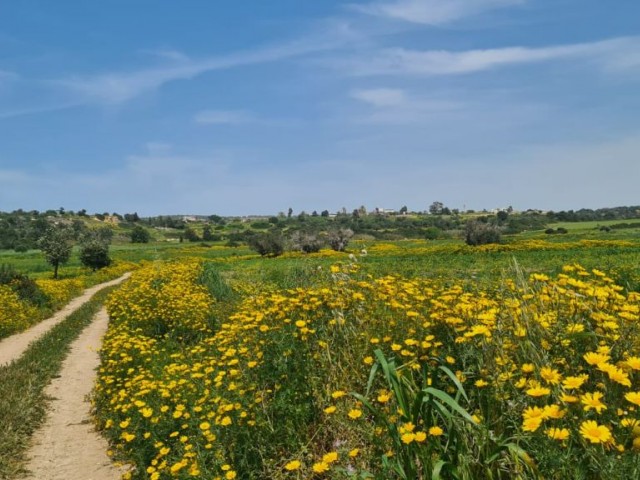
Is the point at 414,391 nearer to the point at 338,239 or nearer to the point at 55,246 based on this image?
the point at 55,246

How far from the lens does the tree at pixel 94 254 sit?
1543 inches

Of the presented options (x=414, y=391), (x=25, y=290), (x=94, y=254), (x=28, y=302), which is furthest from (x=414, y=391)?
(x=94, y=254)

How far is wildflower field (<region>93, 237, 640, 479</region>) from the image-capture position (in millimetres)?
2449

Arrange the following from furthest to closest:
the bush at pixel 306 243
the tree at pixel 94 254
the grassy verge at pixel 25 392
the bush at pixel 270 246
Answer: the bush at pixel 270 246 < the bush at pixel 306 243 < the tree at pixel 94 254 < the grassy verge at pixel 25 392

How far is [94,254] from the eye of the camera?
39.4 meters

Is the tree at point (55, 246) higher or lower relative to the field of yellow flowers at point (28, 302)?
higher

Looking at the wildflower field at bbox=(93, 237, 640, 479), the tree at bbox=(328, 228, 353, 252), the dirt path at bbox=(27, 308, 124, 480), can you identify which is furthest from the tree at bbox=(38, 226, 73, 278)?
the wildflower field at bbox=(93, 237, 640, 479)

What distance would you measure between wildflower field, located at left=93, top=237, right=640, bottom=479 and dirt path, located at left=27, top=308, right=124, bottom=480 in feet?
1.03

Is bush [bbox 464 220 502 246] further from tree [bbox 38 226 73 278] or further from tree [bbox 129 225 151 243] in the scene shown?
tree [bbox 129 225 151 243]

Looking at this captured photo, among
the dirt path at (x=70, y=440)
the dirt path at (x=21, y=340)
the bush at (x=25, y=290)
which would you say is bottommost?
the dirt path at (x=21, y=340)

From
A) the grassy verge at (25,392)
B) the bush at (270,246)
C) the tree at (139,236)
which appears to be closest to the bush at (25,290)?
the grassy verge at (25,392)

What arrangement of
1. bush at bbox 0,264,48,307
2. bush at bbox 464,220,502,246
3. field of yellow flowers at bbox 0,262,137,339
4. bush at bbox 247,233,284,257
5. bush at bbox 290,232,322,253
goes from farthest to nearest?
1. bush at bbox 247,233,284,257
2. bush at bbox 290,232,322,253
3. bush at bbox 464,220,502,246
4. bush at bbox 0,264,48,307
5. field of yellow flowers at bbox 0,262,137,339

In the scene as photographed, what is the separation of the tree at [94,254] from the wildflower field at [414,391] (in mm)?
35406

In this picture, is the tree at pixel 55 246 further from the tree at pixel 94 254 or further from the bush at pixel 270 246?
the bush at pixel 270 246
